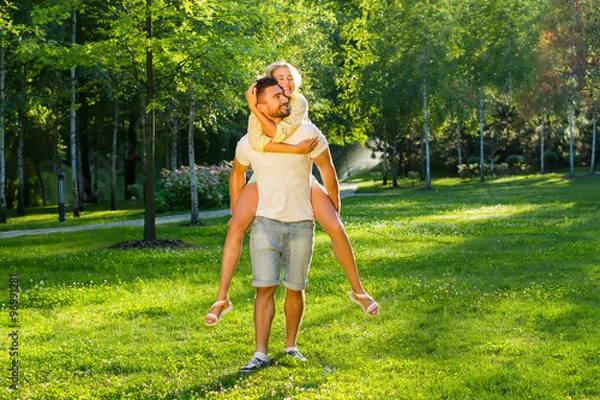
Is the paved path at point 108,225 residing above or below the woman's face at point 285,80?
below

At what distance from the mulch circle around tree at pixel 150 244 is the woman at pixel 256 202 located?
35.0 ft

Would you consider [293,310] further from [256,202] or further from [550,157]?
[550,157]

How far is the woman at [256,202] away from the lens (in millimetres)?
6898

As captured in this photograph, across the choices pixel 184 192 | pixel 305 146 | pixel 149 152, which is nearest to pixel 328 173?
pixel 305 146

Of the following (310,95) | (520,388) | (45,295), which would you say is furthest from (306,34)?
(520,388)

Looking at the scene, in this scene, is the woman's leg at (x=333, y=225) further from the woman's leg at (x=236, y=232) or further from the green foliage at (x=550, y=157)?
the green foliage at (x=550, y=157)

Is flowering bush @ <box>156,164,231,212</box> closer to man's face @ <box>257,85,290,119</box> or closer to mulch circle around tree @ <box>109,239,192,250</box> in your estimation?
mulch circle around tree @ <box>109,239,192,250</box>

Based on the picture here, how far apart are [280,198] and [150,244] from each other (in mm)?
11301

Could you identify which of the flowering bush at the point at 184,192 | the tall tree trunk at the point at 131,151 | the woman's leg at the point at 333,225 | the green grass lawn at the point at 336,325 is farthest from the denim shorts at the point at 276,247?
the tall tree trunk at the point at 131,151

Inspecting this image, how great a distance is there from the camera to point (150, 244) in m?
17.9

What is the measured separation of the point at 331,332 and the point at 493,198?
26.1 metres

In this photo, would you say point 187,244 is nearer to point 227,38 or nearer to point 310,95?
point 227,38

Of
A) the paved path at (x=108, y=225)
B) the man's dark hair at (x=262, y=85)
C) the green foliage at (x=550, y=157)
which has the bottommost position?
the paved path at (x=108, y=225)

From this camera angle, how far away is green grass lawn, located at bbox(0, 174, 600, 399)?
6949mm
